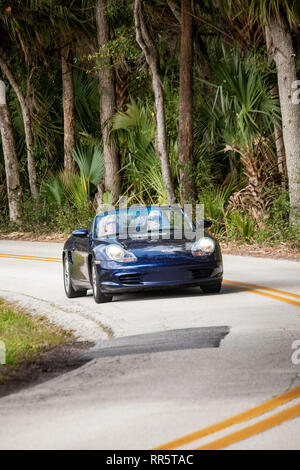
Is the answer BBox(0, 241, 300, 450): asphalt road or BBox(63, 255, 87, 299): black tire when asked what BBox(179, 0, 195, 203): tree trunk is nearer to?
BBox(63, 255, 87, 299): black tire

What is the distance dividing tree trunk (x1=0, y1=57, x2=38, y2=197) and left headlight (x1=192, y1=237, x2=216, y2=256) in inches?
835

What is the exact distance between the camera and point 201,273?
547 inches

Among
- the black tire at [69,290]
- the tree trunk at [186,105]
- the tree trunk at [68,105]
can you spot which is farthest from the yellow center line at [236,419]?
the tree trunk at [68,105]

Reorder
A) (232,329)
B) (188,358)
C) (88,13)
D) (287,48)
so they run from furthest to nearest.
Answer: (88,13) < (287,48) < (232,329) < (188,358)

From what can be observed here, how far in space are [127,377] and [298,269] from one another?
984 centimetres

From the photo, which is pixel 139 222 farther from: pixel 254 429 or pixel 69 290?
pixel 254 429

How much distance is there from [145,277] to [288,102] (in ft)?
32.4

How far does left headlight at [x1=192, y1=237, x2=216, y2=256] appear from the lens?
13876mm

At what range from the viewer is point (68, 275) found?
1534 centimetres

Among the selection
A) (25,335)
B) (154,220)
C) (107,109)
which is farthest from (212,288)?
(107,109)

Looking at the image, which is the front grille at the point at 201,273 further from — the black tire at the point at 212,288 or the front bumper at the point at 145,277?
the black tire at the point at 212,288

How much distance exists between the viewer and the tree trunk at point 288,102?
22453 mm
